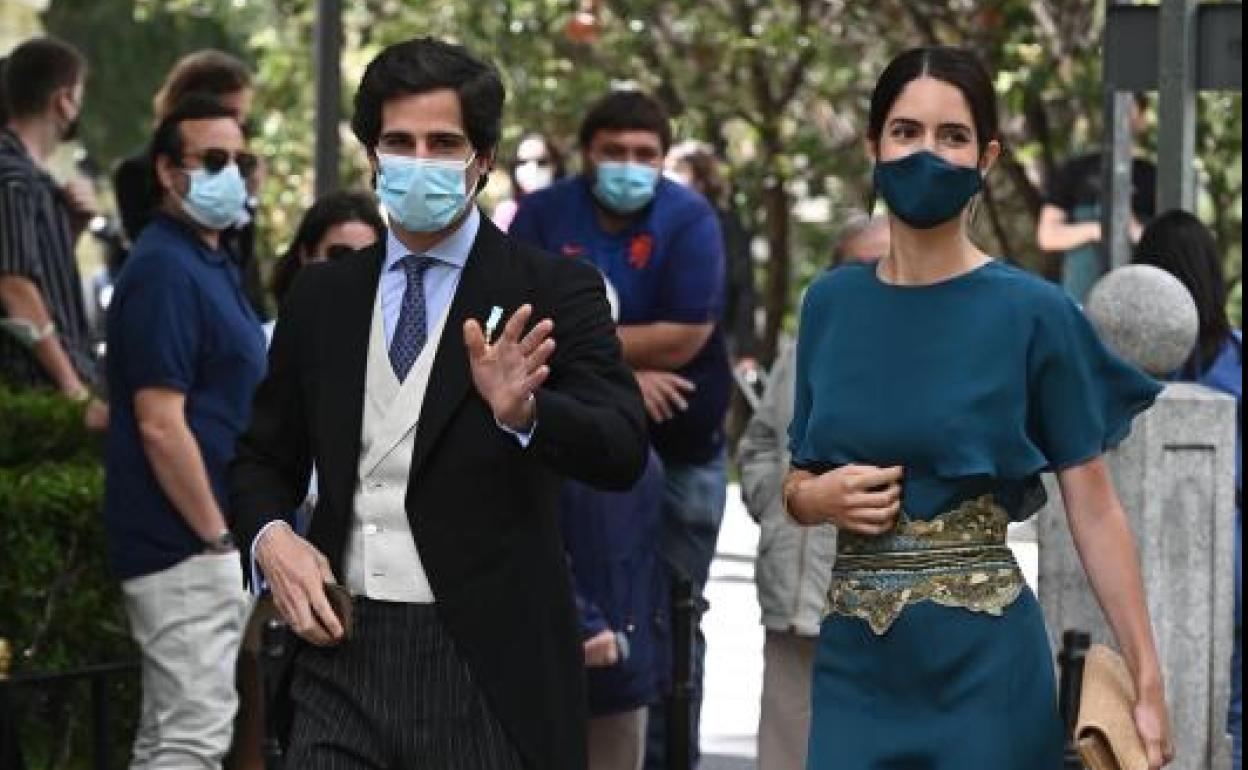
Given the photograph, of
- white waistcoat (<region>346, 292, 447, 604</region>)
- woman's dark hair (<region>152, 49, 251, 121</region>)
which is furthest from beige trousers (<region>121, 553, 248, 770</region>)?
white waistcoat (<region>346, 292, 447, 604</region>)

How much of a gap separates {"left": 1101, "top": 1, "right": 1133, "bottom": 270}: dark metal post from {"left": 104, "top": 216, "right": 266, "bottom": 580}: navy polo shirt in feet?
15.9

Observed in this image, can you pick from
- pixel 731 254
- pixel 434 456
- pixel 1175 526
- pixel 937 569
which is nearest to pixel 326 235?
pixel 1175 526

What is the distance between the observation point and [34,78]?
36.7ft

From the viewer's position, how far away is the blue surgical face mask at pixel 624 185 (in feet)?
32.0

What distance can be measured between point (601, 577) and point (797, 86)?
17.3 meters

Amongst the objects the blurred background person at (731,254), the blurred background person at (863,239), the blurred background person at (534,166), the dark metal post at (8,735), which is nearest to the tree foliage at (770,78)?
the blurred background person at (731,254)

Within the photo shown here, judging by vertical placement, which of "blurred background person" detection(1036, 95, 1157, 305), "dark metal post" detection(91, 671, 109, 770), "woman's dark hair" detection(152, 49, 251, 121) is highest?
"woman's dark hair" detection(152, 49, 251, 121)

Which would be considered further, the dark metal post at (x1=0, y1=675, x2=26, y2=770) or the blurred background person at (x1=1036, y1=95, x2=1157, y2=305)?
the blurred background person at (x1=1036, y1=95, x2=1157, y2=305)

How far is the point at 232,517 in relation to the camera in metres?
6.10

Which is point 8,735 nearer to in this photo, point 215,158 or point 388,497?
point 215,158

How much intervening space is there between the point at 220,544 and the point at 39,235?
2175mm

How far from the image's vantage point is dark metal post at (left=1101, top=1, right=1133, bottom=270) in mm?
13180

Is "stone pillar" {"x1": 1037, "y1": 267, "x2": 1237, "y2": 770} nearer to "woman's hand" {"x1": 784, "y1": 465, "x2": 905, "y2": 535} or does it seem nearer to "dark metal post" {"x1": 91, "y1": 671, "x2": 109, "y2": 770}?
"dark metal post" {"x1": 91, "y1": 671, "x2": 109, "y2": 770}

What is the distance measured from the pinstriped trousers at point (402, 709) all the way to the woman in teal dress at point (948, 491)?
2.09ft
